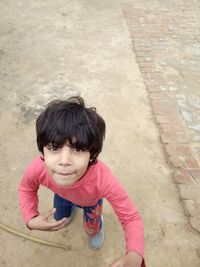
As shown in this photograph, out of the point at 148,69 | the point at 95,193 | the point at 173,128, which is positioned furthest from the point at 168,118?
the point at 95,193

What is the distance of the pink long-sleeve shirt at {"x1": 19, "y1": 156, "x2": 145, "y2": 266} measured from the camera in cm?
156

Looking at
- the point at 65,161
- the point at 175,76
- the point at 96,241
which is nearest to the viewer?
the point at 65,161

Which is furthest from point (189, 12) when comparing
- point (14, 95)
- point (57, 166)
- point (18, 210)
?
point (57, 166)

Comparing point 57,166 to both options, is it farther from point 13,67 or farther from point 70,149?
point 13,67

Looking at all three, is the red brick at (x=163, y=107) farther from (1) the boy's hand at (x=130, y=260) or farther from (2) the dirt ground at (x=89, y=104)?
(1) the boy's hand at (x=130, y=260)

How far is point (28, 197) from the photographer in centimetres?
174

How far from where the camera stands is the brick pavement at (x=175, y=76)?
9.06 feet

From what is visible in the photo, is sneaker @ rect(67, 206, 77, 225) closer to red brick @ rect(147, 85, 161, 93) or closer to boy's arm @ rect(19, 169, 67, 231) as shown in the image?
boy's arm @ rect(19, 169, 67, 231)

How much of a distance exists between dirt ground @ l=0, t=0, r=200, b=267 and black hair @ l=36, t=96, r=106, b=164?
98 centimetres

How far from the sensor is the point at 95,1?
216 inches

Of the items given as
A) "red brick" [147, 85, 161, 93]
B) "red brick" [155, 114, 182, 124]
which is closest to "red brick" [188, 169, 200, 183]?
"red brick" [155, 114, 182, 124]

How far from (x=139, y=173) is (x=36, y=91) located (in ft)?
4.92

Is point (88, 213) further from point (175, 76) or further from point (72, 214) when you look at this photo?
point (175, 76)

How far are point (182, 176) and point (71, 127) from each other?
154 centimetres
